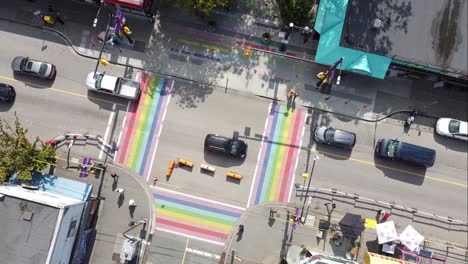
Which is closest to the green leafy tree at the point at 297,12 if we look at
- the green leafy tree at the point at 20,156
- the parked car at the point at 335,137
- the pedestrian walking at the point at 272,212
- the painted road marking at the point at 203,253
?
the parked car at the point at 335,137

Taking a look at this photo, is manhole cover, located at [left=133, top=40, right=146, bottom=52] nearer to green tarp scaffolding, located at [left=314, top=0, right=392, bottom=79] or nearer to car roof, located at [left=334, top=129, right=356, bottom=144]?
green tarp scaffolding, located at [left=314, top=0, right=392, bottom=79]

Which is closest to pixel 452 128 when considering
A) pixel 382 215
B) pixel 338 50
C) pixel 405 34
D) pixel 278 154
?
pixel 405 34

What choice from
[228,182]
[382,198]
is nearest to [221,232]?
[228,182]

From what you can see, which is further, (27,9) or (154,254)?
(27,9)

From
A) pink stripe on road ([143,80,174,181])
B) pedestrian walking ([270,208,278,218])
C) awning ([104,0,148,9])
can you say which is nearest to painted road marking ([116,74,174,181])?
pink stripe on road ([143,80,174,181])

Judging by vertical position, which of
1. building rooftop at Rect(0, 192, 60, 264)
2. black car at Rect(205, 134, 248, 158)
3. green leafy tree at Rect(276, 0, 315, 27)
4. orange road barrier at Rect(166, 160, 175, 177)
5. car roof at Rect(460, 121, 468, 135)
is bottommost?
building rooftop at Rect(0, 192, 60, 264)

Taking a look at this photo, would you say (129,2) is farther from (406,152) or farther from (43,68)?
(406,152)

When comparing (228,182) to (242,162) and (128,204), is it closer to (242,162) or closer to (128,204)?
(242,162)
